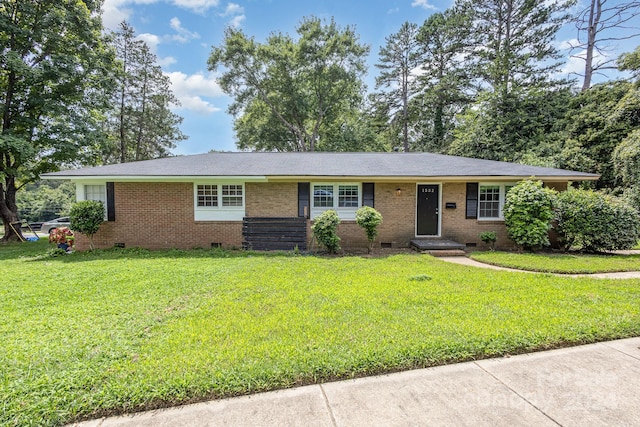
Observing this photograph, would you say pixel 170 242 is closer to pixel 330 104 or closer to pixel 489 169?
pixel 489 169

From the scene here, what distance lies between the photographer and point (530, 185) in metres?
8.65

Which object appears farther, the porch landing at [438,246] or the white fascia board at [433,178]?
the white fascia board at [433,178]

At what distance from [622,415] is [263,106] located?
2770 centimetres

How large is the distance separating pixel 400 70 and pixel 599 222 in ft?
74.7

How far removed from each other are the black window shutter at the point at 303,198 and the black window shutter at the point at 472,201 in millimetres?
5603

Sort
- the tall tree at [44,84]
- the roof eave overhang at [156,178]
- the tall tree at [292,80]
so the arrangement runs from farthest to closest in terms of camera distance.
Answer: the tall tree at [292,80] < the tall tree at [44,84] < the roof eave overhang at [156,178]

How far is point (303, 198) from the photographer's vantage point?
9.80m

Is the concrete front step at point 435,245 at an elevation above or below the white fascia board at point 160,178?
below

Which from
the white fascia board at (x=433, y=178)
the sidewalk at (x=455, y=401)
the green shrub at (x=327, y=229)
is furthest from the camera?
the white fascia board at (x=433, y=178)

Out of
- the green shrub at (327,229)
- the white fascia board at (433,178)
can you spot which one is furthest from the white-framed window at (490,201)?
the green shrub at (327,229)

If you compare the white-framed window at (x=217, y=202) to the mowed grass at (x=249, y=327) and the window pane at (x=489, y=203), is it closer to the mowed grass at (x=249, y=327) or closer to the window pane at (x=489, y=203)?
the mowed grass at (x=249, y=327)

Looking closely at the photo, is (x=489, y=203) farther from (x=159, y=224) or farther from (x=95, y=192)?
(x=95, y=192)

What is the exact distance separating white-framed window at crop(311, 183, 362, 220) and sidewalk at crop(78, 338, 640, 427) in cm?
729

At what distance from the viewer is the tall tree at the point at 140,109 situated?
72.7 ft
